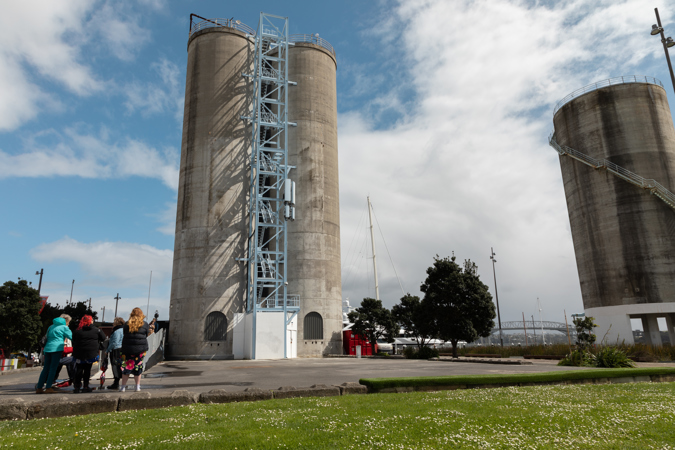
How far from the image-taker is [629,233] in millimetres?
42469

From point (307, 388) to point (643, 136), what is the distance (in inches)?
1948

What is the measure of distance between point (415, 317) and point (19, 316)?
35.8m

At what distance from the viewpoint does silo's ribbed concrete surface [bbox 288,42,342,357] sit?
40750mm

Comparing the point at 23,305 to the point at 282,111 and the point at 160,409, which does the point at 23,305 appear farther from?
the point at 160,409

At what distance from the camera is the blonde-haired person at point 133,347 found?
410 inches

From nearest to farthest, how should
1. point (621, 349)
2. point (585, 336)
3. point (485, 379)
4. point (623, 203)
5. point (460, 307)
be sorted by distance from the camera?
point (485, 379) < point (585, 336) < point (621, 349) < point (460, 307) < point (623, 203)

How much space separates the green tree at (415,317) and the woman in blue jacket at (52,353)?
2555cm

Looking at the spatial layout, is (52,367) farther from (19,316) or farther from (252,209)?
(19,316)

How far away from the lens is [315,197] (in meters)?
42.9

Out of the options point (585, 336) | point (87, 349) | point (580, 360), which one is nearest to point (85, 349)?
point (87, 349)

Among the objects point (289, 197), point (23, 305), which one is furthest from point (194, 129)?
point (23, 305)

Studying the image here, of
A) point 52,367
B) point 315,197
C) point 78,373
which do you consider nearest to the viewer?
point 52,367

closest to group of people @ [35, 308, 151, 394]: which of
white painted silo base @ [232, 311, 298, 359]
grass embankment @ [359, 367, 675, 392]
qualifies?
grass embankment @ [359, 367, 675, 392]

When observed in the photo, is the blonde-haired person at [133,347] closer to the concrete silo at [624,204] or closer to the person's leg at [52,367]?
the person's leg at [52,367]
